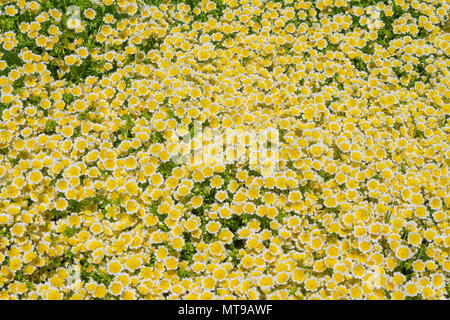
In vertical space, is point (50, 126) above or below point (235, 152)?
above

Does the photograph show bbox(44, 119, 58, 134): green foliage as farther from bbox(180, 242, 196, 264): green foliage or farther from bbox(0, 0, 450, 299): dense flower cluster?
bbox(180, 242, 196, 264): green foliage

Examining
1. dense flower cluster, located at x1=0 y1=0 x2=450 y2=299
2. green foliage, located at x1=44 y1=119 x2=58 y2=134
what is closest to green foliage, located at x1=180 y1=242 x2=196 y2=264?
dense flower cluster, located at x1=0 y1=0 x2=450 y2=299

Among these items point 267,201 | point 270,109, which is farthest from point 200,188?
point 270,109

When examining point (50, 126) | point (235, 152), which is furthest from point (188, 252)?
point (50, 126)

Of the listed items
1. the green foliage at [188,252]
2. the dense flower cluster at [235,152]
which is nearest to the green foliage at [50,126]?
the dense flower cluster at [235,152]

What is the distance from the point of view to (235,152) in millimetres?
4035

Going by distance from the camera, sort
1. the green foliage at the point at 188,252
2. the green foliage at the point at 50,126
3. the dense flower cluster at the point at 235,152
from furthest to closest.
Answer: the green foliage at the point at 50,126, the green foliage at the point at 188,252, the dense flower cluster at the point at 235,152

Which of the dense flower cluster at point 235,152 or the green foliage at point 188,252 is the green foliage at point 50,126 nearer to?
the dense flower cluster at point 235,152

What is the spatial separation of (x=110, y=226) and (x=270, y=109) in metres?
1.67

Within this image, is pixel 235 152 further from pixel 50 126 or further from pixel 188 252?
pixel 50 126

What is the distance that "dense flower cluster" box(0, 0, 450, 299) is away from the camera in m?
3.49

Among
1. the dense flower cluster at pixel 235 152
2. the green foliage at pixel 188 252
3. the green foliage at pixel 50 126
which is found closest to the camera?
the dense flower cluster at pixel 235 152

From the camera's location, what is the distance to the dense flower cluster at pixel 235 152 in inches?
137
